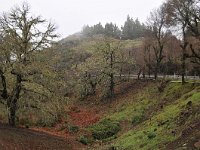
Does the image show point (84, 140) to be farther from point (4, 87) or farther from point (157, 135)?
point (157, 135)

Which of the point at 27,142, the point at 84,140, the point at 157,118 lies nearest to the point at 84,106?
the point at 84,140

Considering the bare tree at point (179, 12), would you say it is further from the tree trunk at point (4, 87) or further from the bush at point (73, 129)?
the tree trunk at point (4, 87)

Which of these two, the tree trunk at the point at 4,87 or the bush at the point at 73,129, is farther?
the bush at the point at 73,129

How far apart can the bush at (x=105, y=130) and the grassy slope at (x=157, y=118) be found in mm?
1102

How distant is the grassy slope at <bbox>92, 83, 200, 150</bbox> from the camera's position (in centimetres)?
2800

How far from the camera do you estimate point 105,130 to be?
42500 mm

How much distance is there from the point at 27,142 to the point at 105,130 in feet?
50.2

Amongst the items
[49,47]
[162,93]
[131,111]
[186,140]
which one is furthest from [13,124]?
[162,93]

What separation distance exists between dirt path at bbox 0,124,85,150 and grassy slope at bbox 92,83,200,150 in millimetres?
4784

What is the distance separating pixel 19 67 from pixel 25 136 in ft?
19.2

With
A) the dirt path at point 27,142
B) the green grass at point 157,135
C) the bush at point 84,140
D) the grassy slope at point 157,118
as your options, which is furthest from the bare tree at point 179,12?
the dirt path at point 27,142

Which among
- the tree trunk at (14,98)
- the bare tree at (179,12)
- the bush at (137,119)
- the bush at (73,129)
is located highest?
the bare tree at (179,12)

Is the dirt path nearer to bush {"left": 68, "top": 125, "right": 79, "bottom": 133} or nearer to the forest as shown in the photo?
the forest

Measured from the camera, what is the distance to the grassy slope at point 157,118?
28000 mm
